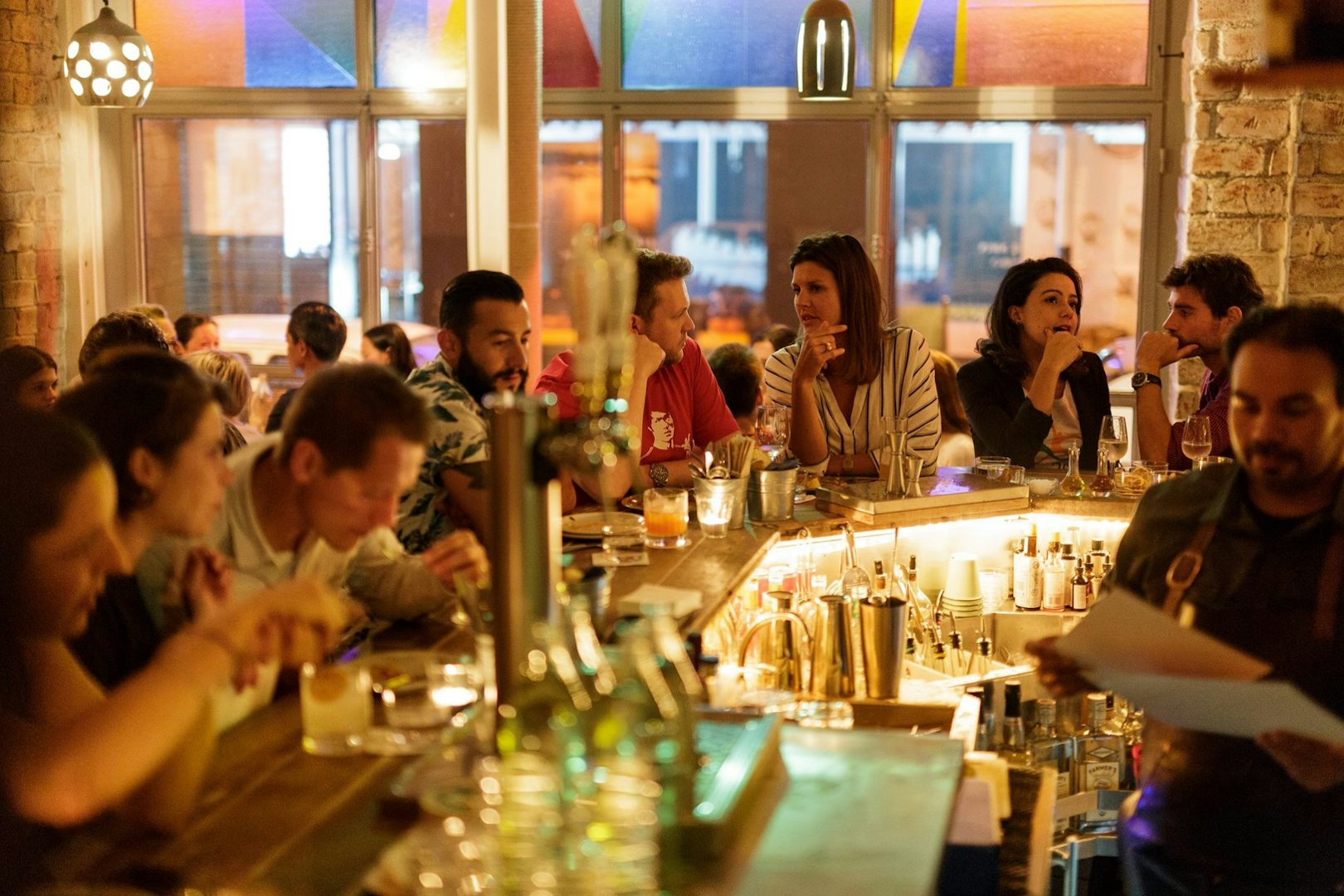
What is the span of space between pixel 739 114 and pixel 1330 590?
5.48 m

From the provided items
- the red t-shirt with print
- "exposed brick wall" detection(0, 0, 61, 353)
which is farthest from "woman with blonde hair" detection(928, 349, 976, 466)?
"exposed brick wall" detection(0, 0, 61, 353)

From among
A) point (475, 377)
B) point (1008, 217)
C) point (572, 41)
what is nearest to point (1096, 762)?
point (475, 377)

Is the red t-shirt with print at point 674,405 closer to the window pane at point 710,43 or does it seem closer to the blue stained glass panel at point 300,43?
the window pane at point 710,43

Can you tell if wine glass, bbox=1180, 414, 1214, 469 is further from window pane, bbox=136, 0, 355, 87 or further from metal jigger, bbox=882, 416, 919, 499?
window pane, bbox=136, 0, 355, 87

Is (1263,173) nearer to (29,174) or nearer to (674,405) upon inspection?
(674,405)

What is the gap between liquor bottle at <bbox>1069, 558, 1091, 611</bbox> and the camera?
3.82 metres

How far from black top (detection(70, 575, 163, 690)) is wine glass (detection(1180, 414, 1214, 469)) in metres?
2.57

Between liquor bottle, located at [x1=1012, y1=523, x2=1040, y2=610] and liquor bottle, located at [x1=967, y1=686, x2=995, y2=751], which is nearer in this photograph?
liquor bottle, located at [x1=967, y1=686, x2=995, y2=751]

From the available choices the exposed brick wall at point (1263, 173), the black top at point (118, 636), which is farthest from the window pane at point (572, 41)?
the black top at point (118, 636)

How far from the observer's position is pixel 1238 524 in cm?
229

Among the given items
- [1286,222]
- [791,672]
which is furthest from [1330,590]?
[1286,222]

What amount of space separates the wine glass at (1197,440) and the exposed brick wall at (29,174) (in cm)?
501

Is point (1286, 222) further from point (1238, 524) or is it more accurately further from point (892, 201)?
point (1238, 524)

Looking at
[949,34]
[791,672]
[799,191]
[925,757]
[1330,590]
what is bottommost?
[791,672]
